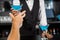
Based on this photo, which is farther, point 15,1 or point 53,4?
point 53,4

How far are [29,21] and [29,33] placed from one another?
0.11m

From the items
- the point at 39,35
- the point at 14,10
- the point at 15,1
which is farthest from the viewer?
the point at 39,35

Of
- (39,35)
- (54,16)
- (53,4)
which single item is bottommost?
(39,35)

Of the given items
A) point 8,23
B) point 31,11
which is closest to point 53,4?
point 31,11

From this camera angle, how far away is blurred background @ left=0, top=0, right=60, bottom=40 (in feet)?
5.31

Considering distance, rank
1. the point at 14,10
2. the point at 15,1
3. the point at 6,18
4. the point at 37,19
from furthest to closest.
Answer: the point at 6,18 → the point at 37,19 → the point at 15,1 → the point at 14,10

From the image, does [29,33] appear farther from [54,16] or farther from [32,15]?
[54,16]

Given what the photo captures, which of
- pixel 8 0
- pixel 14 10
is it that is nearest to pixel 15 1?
pixel 14 10

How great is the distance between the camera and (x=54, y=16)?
1666mm

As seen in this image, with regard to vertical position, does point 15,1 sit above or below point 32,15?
above

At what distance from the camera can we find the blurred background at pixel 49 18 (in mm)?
1617

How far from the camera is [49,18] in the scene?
164 centimetres

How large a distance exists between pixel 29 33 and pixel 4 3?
419 mm

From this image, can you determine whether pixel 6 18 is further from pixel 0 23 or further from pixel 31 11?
pixel 31 11
